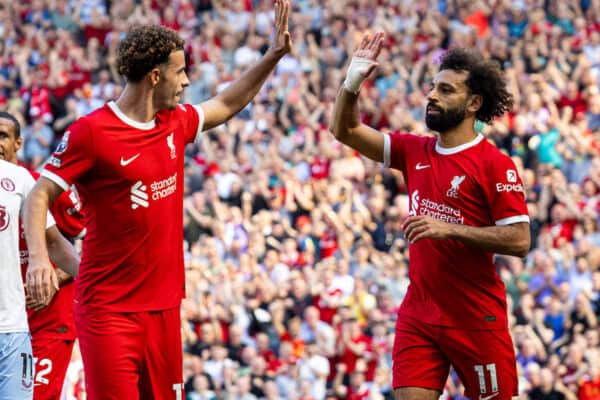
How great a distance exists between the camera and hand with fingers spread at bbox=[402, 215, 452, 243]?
7.23 metres

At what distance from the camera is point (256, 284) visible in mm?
15539

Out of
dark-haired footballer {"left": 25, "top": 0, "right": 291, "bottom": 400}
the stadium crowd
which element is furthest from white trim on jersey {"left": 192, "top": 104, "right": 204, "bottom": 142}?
the stadium crowd

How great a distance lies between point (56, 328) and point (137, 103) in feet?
6.87

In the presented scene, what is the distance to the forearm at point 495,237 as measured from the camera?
7.45 meters

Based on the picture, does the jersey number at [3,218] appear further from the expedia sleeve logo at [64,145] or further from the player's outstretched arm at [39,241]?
the expedia sleeve logo at [64,145]

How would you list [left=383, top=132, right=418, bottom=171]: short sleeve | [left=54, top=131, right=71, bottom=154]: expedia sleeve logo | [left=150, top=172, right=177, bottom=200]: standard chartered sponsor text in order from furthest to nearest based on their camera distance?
[left=383, top=132, right=418, bottom=171]: short sleeve < [left=150, top=172, right=177, bottom=200]: standard chartered sponsor text < [left=54, top=131, right=71, bottom=154]: expedia sleeve logo

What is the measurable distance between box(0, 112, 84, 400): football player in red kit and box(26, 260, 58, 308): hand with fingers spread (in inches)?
66.6

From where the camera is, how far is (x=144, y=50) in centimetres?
699

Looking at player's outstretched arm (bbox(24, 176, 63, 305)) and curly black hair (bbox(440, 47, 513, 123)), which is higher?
curly black hair (bbox(440, 47, 513, 123))

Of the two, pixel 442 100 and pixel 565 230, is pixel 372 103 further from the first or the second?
pixel 442 100

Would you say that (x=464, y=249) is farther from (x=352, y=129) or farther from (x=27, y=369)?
(x=27, y=369)

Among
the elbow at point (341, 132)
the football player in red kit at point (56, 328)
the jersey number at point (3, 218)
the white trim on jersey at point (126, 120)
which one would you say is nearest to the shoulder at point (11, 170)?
the jersey number at point (3, 218)

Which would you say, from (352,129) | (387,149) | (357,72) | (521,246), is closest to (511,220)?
(521,246)

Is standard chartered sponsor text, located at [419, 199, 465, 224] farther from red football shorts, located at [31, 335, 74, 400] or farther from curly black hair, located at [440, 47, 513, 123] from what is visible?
red football shorts, located at [31, 335, 74, 400]
